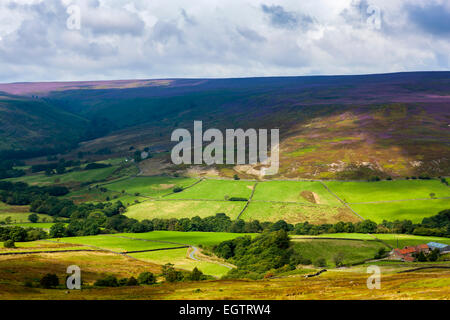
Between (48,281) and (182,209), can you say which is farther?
(182,209)

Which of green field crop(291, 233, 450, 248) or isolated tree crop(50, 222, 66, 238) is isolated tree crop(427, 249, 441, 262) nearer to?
green field crop(291, 233, 450, 248)

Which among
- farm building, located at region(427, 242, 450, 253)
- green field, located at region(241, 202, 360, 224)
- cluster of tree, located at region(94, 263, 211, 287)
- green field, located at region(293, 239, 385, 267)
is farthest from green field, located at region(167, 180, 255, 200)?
cluster of tree, located at region(94, 263, 211, 287)

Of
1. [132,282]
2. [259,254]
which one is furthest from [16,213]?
[132,282]

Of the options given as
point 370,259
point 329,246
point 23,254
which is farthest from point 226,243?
point 23,254

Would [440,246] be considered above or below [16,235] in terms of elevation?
above

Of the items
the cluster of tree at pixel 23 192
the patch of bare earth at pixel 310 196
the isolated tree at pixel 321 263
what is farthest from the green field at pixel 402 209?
the cluster of tree at pixel 23 192

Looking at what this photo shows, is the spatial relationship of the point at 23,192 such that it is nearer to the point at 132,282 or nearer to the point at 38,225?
the point at 38,225

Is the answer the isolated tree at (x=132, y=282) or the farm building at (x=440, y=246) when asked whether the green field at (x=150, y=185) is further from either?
the farm building at (x=440, y=246)
